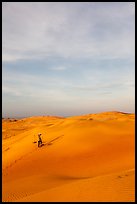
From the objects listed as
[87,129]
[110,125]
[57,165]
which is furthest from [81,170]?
[110,125]

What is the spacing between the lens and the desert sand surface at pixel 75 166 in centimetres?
827

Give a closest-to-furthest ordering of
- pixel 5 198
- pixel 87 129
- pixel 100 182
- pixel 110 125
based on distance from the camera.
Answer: pixel 100 182
pixel 5 198
pixel 87 129
pixel 110 125

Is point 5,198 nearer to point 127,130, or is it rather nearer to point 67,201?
point 67,201

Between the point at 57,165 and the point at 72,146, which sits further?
the point at 72,146

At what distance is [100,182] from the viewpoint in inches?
349

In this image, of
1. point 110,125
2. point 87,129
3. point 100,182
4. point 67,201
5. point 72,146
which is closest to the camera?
point 67,201

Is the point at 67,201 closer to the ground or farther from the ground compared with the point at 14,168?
farther from the ground

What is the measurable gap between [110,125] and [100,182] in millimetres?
15582

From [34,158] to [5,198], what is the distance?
735 centimetres

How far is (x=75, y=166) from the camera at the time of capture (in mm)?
15227

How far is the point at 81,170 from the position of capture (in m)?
14.5

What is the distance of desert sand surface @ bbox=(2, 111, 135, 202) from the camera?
8266 mm

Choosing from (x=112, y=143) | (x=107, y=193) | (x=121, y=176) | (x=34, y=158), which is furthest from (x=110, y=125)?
(x=107, y=193)

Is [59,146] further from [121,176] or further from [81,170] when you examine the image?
[121,176]
